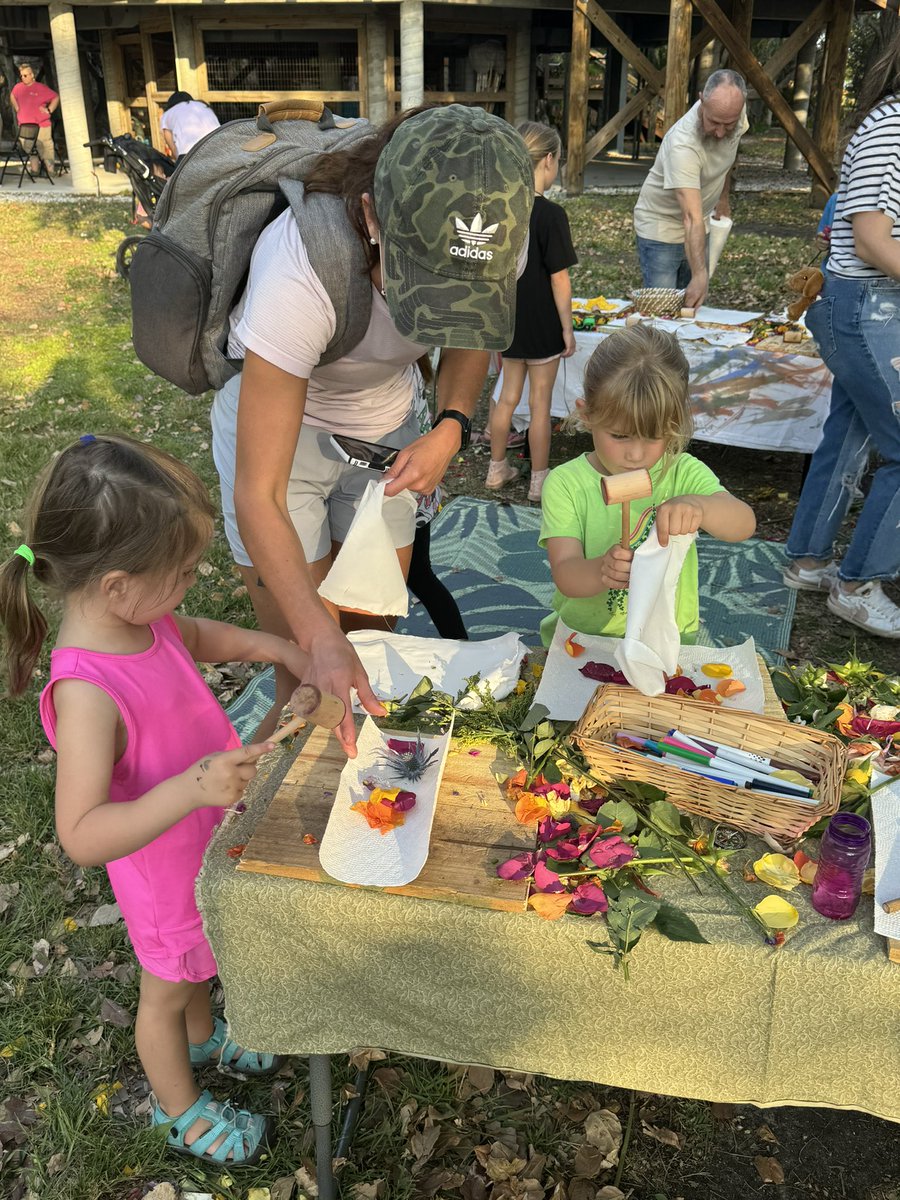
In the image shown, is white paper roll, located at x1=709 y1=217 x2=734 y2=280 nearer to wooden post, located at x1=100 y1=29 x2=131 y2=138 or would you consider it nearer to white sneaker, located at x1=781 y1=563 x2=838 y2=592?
white sneaker, located at x1=781 y1=563 x2=838 y2=592

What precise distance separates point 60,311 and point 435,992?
898 cm

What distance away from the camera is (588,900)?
134 centimetres

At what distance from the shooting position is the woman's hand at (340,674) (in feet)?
5.19

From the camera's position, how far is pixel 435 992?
1.43 meters

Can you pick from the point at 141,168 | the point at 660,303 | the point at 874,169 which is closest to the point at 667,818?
the point at 874,169

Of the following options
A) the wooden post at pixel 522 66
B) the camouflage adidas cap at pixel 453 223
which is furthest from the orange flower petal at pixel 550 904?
the wooden post at pixel 522 66

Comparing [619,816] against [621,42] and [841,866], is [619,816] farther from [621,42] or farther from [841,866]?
[621,42]

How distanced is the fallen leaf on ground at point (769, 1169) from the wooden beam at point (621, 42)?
13.0m

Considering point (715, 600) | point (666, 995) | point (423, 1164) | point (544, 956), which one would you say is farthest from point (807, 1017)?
point (715, 600)

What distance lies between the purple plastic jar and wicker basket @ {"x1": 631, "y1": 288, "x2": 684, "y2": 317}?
440 centimetres

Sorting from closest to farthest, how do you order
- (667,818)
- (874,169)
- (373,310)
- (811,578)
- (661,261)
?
1. (667,818)
2. (373,310)
3. (874,169)
4. (811,578)
5. (661,261)

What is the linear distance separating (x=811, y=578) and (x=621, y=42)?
10.8m

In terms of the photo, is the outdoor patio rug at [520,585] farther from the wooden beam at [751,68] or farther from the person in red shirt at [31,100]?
the person in red shirt at [31,100]

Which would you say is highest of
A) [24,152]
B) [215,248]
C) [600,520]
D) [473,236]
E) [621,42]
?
[473,236]
